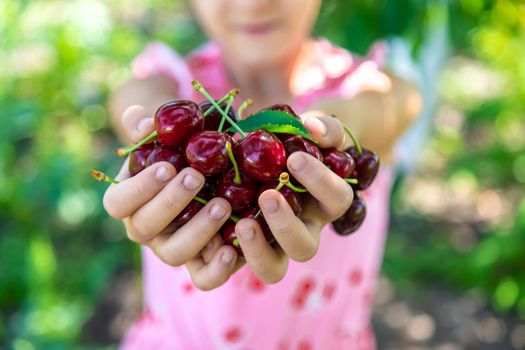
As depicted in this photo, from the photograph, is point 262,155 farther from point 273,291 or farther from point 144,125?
point 273,291

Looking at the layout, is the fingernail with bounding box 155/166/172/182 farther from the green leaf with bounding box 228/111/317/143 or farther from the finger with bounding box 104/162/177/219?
the green leaf with bounding box 228/111/317/143

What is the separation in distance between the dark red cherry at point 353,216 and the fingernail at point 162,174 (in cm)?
23

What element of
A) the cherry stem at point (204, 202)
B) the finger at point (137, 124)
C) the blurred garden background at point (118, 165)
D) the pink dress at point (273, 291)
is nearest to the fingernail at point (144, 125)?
the finger at point (137, 124)

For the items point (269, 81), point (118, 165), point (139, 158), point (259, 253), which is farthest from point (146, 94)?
point (118, 165)

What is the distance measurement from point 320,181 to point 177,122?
0.53 feet

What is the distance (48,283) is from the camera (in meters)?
1.86

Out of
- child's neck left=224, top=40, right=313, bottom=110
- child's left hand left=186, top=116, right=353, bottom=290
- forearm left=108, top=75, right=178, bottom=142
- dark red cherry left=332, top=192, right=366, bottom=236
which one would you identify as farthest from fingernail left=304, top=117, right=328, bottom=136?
child's neck left=224, top=40, right=313, bottom=110

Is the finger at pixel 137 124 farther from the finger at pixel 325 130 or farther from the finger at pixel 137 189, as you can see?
the finger at pixel 325 130

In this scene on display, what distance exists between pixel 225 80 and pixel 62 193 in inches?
28.1

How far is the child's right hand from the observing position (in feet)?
2.30

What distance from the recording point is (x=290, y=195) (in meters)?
0.71

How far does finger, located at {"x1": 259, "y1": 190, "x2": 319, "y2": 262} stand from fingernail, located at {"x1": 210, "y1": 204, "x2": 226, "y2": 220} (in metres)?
A: 0.04

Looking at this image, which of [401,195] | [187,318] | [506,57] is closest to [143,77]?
[187,318]

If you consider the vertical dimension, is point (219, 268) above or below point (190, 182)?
below
